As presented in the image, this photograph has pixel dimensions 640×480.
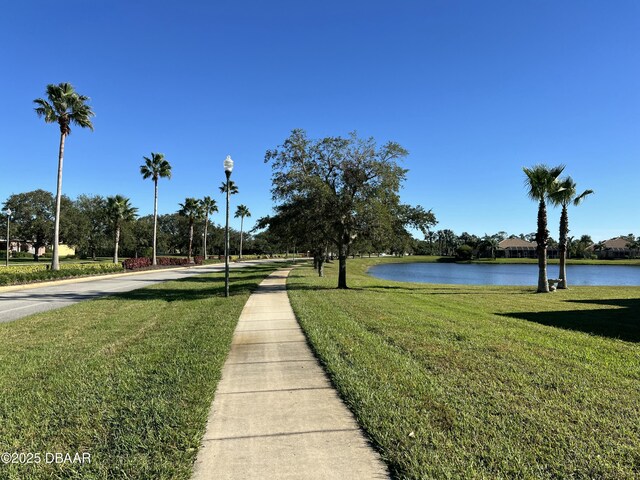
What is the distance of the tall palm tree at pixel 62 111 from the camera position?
25500 millimetres

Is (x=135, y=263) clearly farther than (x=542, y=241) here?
Yes

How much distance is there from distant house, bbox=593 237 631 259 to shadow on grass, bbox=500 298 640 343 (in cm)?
14366

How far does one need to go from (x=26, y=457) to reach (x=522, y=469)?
4.00m

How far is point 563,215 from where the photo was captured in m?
24.5

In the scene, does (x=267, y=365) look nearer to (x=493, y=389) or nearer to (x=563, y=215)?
(x=493, y=389)

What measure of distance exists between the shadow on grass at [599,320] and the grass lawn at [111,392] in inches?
322

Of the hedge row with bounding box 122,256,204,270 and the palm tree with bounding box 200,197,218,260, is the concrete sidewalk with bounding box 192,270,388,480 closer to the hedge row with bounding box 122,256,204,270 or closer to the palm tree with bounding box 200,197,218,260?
the hedge row with bounding box 122,256,204,270

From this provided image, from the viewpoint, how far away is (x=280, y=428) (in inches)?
147

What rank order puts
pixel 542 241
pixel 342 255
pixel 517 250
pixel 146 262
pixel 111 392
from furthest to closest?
pixel 517 250 < pixel 146 262 < pixel 542 241 < pixel 342 255 < pixel 111 392

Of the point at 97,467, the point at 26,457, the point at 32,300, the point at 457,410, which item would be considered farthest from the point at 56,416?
the point at 32,300

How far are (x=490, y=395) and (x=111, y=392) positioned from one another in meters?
4.43

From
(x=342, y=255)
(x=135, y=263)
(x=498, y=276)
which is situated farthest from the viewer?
(x=498, y=276)

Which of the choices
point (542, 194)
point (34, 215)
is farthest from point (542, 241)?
point (34, 215)

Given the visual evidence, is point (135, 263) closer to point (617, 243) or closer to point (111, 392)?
point (111, 392)
